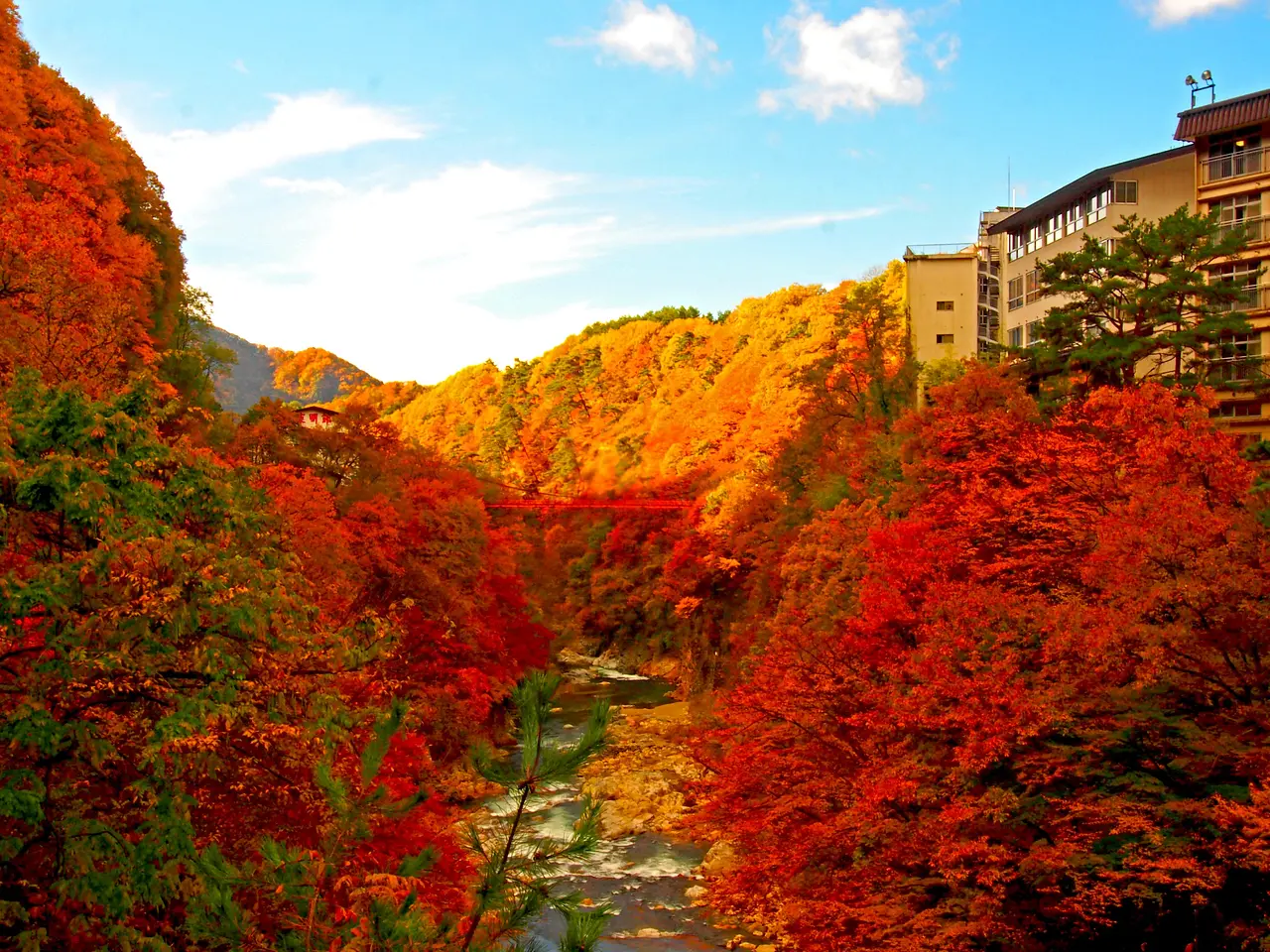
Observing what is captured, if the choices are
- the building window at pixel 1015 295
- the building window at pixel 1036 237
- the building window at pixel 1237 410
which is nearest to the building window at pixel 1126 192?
the building window at pixel 1036 237

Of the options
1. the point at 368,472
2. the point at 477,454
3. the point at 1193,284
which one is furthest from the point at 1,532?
the point at 477,454

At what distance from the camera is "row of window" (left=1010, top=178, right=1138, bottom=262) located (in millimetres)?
32812

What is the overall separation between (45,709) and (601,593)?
53066 millimetres

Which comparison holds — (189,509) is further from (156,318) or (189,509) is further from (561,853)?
(156,318)

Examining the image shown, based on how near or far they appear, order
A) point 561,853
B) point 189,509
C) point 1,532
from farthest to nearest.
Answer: point 189,509 < point 1,532 < point 561,853

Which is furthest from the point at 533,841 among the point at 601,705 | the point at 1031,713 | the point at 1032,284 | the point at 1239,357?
the point at 1032,284

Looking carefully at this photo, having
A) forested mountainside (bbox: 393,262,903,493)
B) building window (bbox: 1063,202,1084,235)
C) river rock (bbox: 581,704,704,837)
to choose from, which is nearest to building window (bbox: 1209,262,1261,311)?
building window (bbox: 1063,202,1084,235)

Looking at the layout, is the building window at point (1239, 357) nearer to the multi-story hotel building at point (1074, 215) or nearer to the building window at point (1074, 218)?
the multi-story hotel building at point (1074, 215)

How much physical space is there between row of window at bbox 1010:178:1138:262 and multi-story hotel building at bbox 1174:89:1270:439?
1946 mm

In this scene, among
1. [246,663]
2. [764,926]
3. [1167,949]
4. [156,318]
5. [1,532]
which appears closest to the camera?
[1,532]

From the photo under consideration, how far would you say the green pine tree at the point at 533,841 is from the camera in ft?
22.0

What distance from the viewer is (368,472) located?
3678 cm

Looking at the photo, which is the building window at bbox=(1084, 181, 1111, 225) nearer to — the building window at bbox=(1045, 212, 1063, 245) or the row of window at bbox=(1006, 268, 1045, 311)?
the building window at bbox=(1045, 212, 1063, 245)

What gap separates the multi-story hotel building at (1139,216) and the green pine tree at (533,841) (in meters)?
25.4
